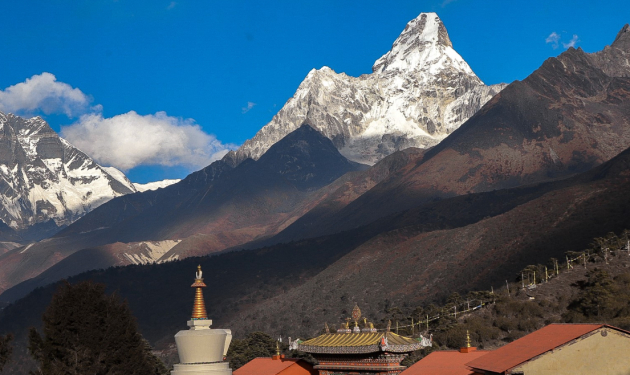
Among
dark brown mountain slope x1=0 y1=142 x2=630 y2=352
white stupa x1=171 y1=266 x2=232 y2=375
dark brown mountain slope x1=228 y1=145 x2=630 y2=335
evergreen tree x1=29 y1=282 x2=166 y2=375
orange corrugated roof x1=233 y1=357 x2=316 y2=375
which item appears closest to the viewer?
white stupa x1=171 y1=266 x2=232 y2=375

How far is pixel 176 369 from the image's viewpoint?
30.1 metres

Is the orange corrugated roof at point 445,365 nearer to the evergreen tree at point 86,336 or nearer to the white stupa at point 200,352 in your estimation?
the white stupa at point 200,352

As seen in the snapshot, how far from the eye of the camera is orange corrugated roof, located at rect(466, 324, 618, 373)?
28609 millimetres

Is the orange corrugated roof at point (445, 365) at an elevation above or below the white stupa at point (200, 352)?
below

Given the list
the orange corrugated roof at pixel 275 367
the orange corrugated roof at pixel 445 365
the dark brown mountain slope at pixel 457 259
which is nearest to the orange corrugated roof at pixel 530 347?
the orange corrugated roof at pixel 445 365

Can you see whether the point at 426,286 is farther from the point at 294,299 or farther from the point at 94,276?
the point at 94,276

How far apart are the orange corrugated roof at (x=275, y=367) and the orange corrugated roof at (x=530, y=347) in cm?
893

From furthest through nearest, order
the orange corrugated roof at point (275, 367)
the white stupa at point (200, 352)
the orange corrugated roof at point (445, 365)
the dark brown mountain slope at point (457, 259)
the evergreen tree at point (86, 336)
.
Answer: the dark brown mountain slope at point (457, 259), the evergreen tree at point (86, 336), the orange corrugated roof at point (275, 367), the orange corrugated roof at point (445, 365), the white stupa at point (200, 352)

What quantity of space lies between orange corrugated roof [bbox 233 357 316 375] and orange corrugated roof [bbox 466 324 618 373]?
8.93 m

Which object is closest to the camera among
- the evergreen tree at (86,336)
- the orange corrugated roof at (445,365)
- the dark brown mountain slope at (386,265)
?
the orange corrugated roof at (445,365)

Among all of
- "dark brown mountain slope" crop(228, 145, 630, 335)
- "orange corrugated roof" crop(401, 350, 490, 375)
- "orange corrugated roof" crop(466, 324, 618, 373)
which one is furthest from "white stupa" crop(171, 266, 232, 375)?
"dark brown mountain slope" crop(228, 145, 630, 335)

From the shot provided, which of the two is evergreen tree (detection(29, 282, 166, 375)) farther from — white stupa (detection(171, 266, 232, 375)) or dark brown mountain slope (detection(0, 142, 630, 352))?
dark brown mountain slope (detection(0, 142, 630, 352))

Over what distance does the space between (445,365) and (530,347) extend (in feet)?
16.8

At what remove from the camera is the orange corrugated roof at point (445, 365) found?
3262 centimetres
